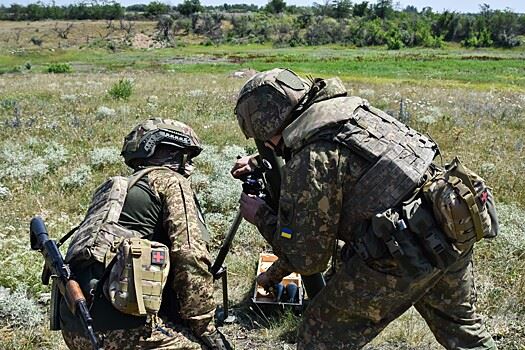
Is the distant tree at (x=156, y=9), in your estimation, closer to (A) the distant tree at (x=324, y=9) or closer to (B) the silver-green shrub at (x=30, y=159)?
(A) the distant tree at (x=324, y=9)

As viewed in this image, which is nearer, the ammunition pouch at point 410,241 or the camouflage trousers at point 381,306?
the ammunition pouch at point 410,241

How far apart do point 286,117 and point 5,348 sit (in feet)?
8.91

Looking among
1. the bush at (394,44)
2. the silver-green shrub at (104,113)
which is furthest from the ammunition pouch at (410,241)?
the bush at (394,44)

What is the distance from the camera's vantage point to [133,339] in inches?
121

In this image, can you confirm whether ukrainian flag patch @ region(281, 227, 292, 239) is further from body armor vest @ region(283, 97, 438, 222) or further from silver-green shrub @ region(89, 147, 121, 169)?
silver-green shrub @ region(89, 147, 121, 169)

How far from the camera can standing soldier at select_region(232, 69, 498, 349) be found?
118 inches

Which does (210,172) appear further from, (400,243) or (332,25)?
(332,25)

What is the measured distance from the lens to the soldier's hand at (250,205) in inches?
138

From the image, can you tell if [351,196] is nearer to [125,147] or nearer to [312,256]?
[312,256]

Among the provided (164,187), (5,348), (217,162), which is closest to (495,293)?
(164,187)

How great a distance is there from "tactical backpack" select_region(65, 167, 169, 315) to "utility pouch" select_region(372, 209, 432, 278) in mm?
1186

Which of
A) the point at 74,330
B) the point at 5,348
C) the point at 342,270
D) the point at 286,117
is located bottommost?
the point at 5,348

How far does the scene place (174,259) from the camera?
3270 mm

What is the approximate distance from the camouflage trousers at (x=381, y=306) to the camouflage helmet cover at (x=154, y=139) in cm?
131
